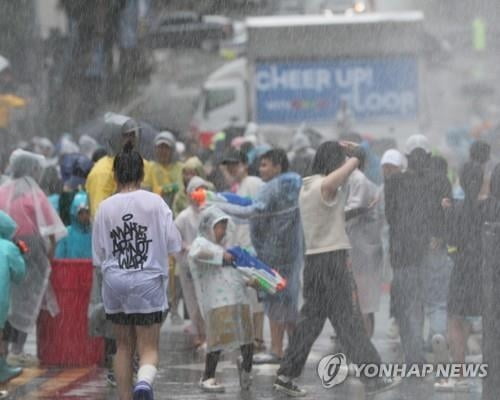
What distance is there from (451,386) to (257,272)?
5.41 ft

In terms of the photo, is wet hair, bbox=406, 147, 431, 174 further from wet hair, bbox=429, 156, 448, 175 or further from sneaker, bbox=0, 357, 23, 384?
sneaker, bbox=0, 357, 23, 384

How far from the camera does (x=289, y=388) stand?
452 inches

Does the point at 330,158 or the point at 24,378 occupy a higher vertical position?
the point at 330,158

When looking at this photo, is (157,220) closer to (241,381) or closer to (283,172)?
(241,381)

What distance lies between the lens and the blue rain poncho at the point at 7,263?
1148 centimetres

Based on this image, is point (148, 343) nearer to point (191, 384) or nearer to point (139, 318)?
point (139, 318)

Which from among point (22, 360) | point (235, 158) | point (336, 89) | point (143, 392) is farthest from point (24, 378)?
point (336, 89)

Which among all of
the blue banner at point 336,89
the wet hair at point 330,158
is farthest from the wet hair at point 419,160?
the blue banner at point 336,89

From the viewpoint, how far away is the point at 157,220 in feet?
33.2

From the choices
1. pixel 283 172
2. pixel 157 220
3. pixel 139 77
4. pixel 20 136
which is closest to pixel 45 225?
pixel 283 172

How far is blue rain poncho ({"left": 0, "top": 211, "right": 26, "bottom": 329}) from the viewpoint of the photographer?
37.7 ft

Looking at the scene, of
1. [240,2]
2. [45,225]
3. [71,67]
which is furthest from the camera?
[240,2]

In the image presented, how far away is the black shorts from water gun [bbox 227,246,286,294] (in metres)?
1.68

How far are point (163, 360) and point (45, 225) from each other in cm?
160
